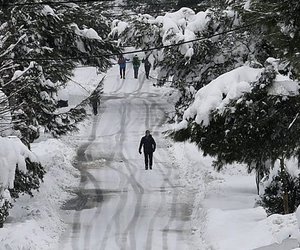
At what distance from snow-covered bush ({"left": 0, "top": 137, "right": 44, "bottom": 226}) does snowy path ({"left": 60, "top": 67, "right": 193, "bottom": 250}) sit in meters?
1.40

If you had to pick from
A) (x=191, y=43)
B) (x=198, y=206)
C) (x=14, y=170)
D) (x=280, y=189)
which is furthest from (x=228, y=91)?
(x=191, y=43)

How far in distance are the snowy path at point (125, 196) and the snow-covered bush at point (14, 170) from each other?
4.59 feet

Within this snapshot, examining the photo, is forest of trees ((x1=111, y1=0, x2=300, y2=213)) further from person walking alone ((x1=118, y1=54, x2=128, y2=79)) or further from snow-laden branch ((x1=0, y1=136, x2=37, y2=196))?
person walking alone ((x1=118, y1=54, x2=128, y2=79))

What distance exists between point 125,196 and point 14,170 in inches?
231

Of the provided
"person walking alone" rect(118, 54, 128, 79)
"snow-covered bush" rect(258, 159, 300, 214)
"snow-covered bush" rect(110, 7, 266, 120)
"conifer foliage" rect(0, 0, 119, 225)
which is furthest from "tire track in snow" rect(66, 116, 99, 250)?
"person walking alone" rect(118, 54, 128, 79)

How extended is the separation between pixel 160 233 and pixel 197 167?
7499 millimetres

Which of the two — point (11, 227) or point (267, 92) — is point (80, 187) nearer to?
point (11, 227)

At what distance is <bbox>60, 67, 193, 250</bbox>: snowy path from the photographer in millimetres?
13358

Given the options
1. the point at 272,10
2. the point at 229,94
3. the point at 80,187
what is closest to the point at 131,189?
the point at 80,187

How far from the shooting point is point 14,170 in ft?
38.6

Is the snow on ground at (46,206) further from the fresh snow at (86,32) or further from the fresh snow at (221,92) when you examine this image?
the fresh snow at (221,92)

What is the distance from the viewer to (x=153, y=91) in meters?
39.7

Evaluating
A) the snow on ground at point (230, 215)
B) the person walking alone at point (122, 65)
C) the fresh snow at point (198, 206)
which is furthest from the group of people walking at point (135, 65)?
the snow on ground at point (230, 215)

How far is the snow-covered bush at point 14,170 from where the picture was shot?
11445 mm
